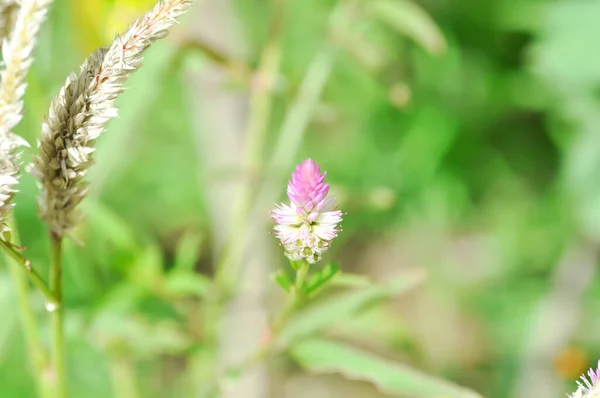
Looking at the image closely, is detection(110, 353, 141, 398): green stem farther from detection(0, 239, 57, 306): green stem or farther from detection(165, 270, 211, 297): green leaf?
detection(0, 239, 57, 306): green stem

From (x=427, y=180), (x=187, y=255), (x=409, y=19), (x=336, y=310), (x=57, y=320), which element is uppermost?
(x=427, y=180)

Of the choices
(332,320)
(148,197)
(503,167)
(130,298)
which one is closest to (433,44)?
(332,320)

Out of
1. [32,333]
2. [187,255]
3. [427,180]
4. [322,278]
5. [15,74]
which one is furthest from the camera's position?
[427,180]

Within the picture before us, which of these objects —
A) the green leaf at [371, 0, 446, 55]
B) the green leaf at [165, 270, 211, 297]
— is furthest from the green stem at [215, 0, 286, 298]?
the green leaf at [371, 0, 446, 55]

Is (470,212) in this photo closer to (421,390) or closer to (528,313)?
(528,313)

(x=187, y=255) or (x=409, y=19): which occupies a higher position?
(x=409, y=19)

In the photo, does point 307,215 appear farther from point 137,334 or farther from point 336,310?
point 137,334

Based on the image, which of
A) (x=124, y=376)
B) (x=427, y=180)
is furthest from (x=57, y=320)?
(x=427, y=180)
